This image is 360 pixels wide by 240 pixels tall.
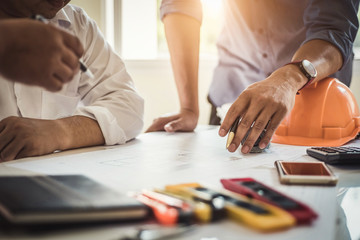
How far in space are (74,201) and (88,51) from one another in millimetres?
862

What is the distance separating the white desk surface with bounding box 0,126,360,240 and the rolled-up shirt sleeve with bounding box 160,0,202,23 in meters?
0.67

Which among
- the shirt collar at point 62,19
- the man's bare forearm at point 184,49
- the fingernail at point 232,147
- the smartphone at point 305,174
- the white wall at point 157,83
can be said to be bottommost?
the white wall at point 157,83

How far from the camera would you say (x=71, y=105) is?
3.82 feet

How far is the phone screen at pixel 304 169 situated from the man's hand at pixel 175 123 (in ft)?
1.97

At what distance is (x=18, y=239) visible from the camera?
0.35 meters

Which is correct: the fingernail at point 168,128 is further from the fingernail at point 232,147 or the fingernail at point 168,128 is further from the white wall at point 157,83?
the white wall at point 157,83

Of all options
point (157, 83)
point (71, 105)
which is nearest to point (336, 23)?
point (71, 105)

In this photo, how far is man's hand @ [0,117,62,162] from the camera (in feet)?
2.62

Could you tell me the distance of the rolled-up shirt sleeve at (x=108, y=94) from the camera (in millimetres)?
1000

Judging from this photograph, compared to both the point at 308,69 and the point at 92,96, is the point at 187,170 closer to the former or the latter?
the point at 308,69

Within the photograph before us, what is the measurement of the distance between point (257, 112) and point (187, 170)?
0.84ft

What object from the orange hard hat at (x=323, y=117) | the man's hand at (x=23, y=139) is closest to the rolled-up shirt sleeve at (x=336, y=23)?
the orange hard hat at (x=323, y=117)

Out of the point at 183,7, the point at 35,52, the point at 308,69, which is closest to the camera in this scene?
the point at 35,52

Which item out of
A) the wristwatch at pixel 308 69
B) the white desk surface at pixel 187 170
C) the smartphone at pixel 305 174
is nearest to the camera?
the white desk surface at pixel 187 170
